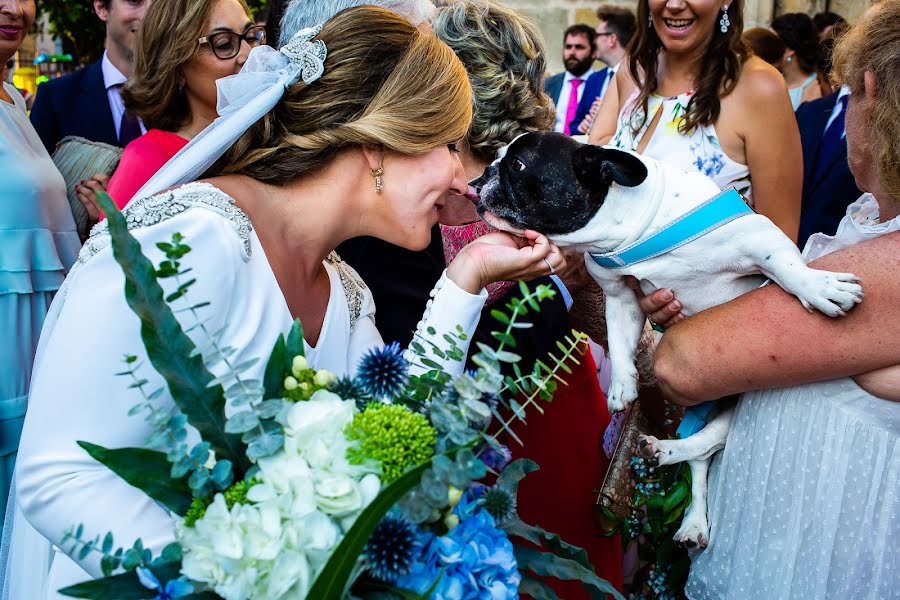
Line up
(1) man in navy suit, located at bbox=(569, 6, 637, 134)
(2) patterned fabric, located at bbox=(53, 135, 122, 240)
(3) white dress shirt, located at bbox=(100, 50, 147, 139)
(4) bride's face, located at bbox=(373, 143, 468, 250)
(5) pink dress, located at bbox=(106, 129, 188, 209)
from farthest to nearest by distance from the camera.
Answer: (1) man in navy suit, located at bbox=(569, 6, 637, 134) < (3) white dress shirt, located at bbox=(100, 50, 147, 139) < (2) patterned fabric, located at bbox=(53, 135, 122, 240) < (5) pink dress, located at bbox=(106, 129, 188, 209) < (4) bride's face, located at bbox=(373, 143, 468, 250)

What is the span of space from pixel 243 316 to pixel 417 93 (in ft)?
2.13

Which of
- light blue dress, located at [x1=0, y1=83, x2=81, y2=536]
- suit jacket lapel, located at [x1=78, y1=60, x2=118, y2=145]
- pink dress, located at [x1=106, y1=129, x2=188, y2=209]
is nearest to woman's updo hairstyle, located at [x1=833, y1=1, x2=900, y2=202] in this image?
pink dress, located at [x1=106, y1=129, x2=188, y2=209]

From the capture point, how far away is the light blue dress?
2.80 m

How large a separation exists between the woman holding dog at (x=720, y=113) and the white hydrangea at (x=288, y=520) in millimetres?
2887

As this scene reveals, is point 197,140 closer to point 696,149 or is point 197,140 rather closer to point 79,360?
point 79,360

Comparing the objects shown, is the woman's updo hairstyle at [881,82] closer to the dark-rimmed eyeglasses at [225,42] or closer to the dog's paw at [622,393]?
the dog's paw at [622,393]

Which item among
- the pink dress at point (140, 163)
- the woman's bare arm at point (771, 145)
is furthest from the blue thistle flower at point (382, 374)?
the woman's bare arm at point (771, 145)

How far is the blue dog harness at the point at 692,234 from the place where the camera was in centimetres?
229

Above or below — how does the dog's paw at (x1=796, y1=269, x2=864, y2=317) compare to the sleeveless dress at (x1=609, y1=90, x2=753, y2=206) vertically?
above

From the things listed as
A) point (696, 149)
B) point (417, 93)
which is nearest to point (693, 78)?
point (696, 149)

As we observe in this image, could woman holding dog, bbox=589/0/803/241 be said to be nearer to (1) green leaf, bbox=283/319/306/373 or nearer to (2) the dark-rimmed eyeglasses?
(2) the dark-rimmed eyeglasses

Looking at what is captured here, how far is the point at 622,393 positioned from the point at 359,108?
43.9 inches

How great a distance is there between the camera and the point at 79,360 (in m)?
1.58

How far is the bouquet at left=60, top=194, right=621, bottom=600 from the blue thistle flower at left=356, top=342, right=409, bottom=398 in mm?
29
